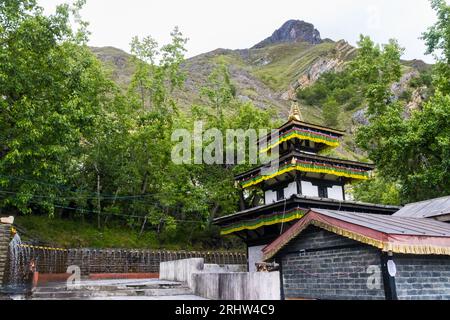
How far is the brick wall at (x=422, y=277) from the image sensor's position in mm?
10266

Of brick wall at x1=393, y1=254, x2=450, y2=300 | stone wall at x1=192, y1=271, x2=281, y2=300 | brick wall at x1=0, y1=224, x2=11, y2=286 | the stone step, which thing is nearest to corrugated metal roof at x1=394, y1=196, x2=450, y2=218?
brick wall at x1=393, y1=254, x2=450, y2=300

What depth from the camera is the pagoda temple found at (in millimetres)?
22969

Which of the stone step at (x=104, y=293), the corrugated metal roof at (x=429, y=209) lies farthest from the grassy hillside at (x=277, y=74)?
the stone step at (x=104, y=293)

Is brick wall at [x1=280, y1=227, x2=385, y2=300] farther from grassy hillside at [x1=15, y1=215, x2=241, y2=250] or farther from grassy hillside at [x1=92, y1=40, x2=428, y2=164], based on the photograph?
grassy hillside at [x1=92, y1=40, x2=428, y2=164]

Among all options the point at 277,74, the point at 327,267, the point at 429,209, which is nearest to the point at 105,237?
the point at 327,267

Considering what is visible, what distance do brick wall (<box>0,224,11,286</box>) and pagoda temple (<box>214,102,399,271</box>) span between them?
13.6 metres

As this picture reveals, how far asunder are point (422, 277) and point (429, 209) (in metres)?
7.89

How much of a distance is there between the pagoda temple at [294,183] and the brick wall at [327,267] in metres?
8.29

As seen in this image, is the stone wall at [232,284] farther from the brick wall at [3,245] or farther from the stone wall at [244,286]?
the brick wall at [3,245]

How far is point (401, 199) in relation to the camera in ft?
110

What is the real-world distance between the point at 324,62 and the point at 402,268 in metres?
140
